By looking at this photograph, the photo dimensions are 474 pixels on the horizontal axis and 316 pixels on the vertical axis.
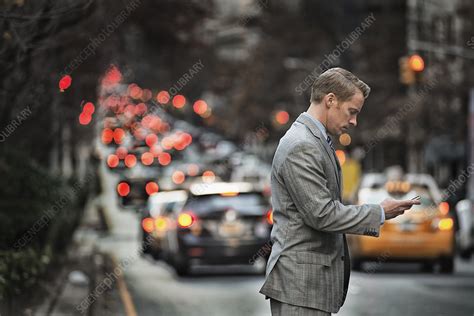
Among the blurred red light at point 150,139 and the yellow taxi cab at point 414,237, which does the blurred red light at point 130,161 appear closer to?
the blurred red light at point 150,139

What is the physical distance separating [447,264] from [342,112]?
1529cm

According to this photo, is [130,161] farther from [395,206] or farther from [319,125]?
[395,206]

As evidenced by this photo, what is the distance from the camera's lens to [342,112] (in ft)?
17.7

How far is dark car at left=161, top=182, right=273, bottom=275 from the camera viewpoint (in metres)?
19.3

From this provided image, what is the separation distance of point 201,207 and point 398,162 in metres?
48.7

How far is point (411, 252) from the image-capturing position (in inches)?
777

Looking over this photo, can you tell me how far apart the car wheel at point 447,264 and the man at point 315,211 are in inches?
592

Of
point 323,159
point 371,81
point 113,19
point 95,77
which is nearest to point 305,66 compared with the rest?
point 371,81

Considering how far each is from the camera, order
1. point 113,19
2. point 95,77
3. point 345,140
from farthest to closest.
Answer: point 345,140, point 95,77, point 113,19

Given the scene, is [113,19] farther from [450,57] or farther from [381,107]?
[381,107]

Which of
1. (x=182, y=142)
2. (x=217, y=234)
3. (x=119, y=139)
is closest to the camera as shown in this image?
(x=217, y=234)

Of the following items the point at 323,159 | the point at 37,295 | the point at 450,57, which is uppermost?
the point at 450,57

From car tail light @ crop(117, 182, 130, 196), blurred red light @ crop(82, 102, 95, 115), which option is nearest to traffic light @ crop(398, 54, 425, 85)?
blurred red light @ crop(82, 102, 95, 115)

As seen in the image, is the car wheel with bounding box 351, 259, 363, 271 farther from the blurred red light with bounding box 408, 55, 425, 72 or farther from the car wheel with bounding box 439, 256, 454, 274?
the blurred red light with bounding box 408, 55, 425, 72
